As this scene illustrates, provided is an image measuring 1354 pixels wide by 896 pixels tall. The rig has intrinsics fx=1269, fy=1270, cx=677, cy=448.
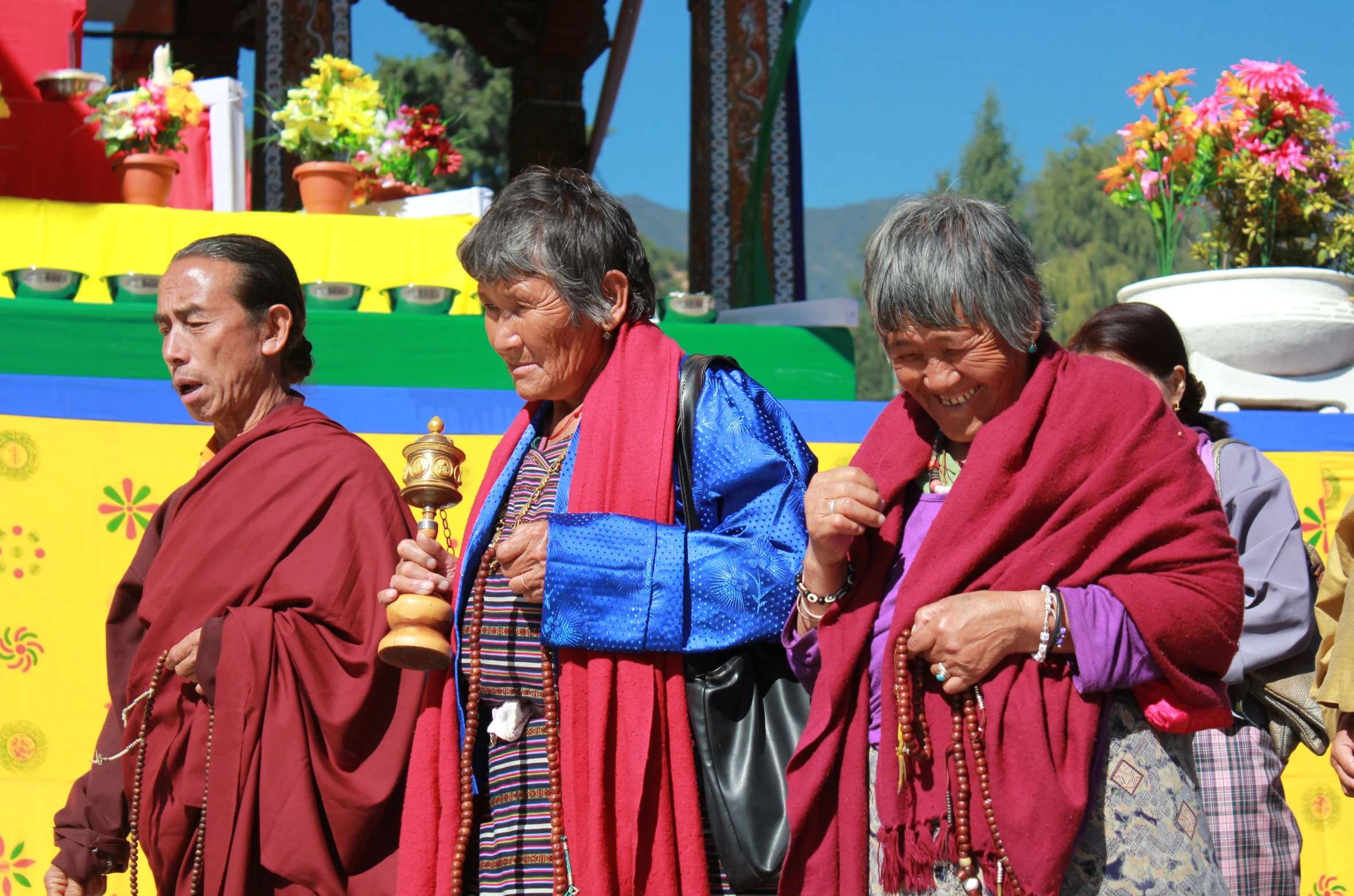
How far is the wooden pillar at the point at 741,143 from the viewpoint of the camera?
8.45 m

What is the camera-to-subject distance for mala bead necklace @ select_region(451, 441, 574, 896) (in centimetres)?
196

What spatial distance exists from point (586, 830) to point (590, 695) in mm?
199

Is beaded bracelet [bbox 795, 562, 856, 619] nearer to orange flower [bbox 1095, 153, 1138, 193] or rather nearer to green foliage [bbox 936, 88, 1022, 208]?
orange flower [bbox 1095, 153, 1138, 193]

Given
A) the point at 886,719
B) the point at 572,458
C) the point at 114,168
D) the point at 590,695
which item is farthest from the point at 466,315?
the point at 886,719

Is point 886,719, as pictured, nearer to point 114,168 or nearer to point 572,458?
point 572,458

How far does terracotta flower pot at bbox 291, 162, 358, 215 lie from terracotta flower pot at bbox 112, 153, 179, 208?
53cm

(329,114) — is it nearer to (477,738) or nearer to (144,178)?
(144,178)

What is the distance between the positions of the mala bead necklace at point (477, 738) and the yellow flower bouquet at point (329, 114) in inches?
168

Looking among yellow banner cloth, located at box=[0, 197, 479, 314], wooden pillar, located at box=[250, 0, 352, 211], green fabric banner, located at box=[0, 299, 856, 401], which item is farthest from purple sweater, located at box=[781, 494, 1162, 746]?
wooden pillar, located at box=[250, 0, 352, 211]

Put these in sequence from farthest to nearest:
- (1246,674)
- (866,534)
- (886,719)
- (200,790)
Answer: (1246,674) → (200,790) → (866,534) → (886,719)

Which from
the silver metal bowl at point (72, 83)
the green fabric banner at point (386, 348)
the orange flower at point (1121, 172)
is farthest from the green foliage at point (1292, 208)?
the silver metal bowl at point (72, 83)

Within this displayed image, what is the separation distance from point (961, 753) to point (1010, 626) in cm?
19

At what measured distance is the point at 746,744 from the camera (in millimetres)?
1921

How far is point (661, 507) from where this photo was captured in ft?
6.61
